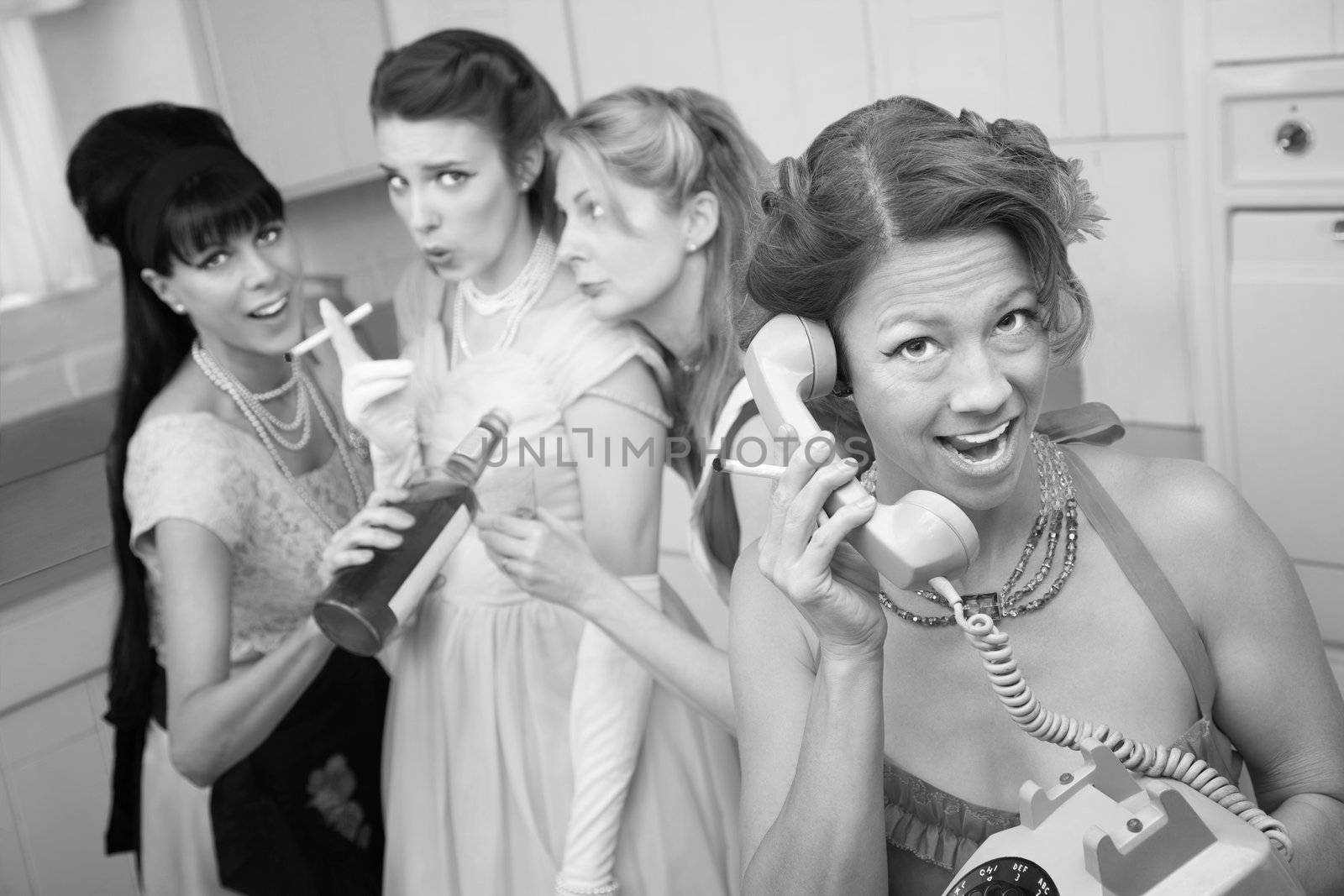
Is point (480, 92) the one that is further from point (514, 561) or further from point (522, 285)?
point (514, 561)

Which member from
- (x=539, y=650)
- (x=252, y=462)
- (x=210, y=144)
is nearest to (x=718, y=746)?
(x=539, y=650)

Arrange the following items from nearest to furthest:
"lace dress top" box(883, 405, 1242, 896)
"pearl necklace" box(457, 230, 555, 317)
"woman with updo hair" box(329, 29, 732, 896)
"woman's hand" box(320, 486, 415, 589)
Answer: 1. "lace dress top" box(883, 405, 1242, 896)
2. "woman's hand" box(320, 486, 415, 589)
3. "woman with updo hair" box(329, 29, 732, 896)
4. "pearl necklace" box(457, 230, 555, 317)

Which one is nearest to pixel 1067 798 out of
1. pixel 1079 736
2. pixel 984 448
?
pixel 1079 736

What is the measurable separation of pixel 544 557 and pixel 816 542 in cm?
44

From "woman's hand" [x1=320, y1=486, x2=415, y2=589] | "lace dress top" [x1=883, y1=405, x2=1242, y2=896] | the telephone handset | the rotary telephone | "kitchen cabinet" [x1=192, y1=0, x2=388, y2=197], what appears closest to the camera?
the rotary telephone

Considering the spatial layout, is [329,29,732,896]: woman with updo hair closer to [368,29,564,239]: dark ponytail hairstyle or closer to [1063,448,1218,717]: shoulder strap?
[368,29,564,239]: dark ponytail hairstyle

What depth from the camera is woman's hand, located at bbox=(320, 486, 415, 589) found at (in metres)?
1.28

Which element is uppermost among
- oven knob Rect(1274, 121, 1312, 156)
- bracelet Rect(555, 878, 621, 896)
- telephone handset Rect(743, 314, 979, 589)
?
oven knob Rect(1274, 121, 1312, 156)

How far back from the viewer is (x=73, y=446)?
2207 mm

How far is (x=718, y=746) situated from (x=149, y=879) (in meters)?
0.71

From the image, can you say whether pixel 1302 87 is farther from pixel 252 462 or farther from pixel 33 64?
pixel 33 64

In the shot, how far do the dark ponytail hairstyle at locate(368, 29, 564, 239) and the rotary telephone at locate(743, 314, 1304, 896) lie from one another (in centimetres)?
60

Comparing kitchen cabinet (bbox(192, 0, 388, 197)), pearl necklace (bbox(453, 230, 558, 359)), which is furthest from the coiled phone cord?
kitchen cabinet (bbox(192, 0, 388, 197))

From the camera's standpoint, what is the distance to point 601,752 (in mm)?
1370
